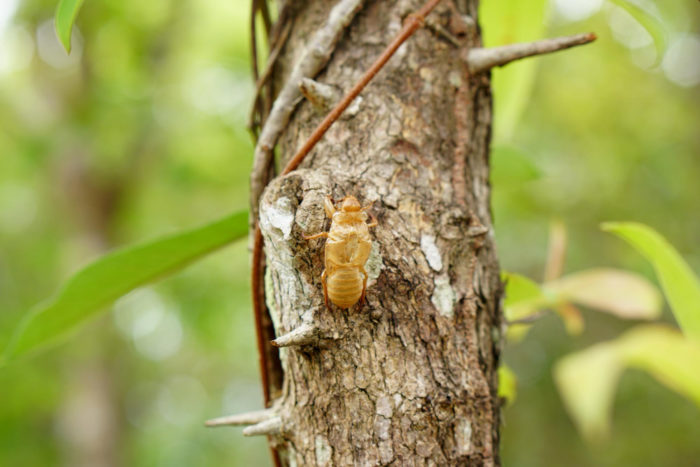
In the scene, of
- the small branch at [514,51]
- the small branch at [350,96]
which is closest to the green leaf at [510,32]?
the small branch at [514,51]

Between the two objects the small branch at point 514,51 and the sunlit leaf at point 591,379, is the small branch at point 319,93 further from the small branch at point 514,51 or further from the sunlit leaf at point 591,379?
the sunlit leaf at point 591,379

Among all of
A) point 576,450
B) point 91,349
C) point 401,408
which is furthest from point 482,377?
point 91,349


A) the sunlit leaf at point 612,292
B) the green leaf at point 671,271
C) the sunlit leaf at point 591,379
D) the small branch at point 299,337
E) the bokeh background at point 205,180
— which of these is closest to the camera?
the small branch at point 299,337

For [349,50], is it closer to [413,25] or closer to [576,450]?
[413,25]

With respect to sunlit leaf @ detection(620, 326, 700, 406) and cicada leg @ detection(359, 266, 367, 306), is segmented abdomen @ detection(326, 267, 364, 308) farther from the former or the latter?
sunlit leaf @ detection(620, 326, 700, 406)

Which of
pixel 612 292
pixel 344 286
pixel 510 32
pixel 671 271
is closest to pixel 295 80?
pixel 344 286

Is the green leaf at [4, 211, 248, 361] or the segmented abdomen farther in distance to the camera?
the green leaf at [4, 211, 248, 361]

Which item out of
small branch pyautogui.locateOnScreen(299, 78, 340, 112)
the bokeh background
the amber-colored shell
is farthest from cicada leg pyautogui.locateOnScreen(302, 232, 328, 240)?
the bokeh background
